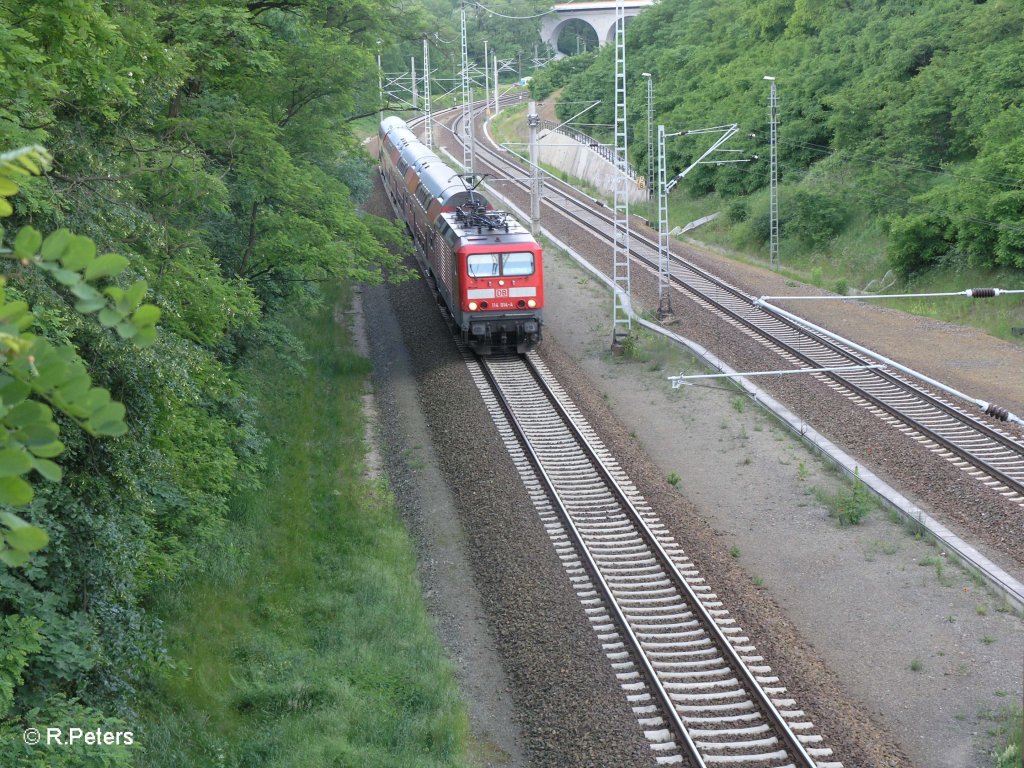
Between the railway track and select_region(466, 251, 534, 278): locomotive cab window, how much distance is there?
6655 mm

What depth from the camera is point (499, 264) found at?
2633 cm

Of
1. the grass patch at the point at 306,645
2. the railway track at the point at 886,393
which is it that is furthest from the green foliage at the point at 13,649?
the railway track at the point at 886,393

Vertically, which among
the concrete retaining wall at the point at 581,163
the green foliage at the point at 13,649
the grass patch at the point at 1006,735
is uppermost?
the concrete retaining wall at the point at 581,163

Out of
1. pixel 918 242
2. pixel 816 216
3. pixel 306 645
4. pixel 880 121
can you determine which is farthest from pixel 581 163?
pixel 306 645

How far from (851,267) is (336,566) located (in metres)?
30.2

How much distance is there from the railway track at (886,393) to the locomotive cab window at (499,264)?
6655 millimetres

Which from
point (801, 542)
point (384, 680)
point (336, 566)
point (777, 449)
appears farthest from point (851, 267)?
point (384, 680)

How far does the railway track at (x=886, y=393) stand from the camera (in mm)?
19969

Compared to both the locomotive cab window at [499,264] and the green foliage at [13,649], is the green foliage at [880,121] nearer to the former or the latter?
the locomotive cab window at [499,264]

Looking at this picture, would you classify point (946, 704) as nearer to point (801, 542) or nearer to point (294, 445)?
point (801, 542)

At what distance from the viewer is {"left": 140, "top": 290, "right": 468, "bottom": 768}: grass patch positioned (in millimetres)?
11406

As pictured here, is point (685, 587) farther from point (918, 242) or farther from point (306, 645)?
point (918, 242)

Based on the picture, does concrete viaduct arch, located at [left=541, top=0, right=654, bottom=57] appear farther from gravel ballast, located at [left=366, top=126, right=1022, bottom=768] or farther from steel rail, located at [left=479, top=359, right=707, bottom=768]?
steel rail, located at [left=479, top=359, right=707, bottom=768]

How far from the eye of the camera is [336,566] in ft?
54.0
